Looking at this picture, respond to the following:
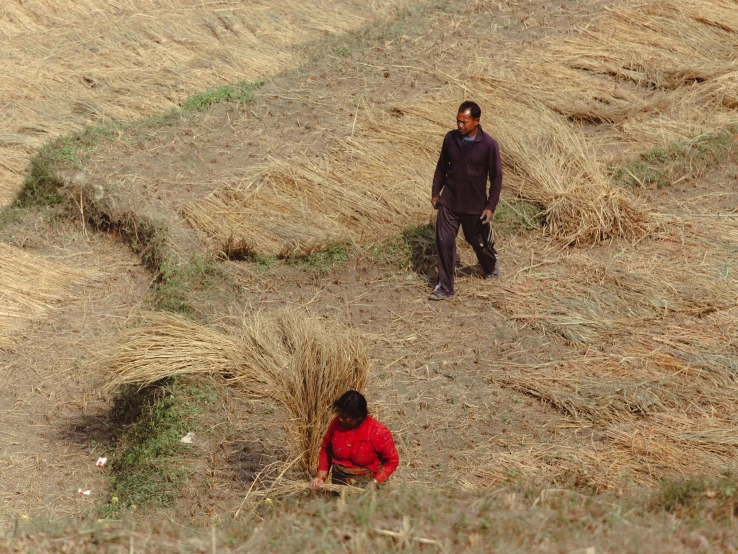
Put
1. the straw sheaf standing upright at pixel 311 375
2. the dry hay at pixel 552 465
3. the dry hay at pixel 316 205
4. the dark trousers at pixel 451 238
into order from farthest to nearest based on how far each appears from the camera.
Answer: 1. the dry hay at pixel 316 205
2. the dark trousers at pixel 451 238
3. the straw sheaf standing upright at pixel 311 375
4. the dry hay at pixel 552 465

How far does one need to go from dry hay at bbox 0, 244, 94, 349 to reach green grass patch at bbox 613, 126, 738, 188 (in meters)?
4.51

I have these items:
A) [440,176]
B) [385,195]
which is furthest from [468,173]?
[385,195]

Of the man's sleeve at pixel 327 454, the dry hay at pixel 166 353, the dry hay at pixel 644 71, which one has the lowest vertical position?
the dry hay at pixel 166 353

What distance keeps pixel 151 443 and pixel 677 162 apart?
209 inches

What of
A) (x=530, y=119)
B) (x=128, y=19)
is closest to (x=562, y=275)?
(x=530, y=119)

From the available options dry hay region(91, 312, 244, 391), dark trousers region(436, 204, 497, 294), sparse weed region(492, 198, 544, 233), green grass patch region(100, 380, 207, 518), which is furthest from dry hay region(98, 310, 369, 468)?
sparse weed region(492, 198, 544, 233)

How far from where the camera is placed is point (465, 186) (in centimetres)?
670

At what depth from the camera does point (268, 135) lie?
9.23 metres

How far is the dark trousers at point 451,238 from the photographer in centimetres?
685

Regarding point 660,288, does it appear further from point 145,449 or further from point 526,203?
point 145,449

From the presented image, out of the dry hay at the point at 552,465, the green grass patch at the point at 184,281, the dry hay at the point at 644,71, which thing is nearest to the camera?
the dry hay at the point at 552,465

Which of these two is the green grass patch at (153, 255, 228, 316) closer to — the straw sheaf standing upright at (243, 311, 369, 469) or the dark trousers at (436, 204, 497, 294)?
the straw sheaf standing upright at (243, 311, 369, 469)

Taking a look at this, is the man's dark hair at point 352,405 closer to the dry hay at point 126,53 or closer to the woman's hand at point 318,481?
the woman's hand at point 318,481

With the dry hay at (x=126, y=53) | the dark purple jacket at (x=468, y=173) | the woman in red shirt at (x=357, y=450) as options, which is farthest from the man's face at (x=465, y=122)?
the dry hay at (x=126, y=53)
